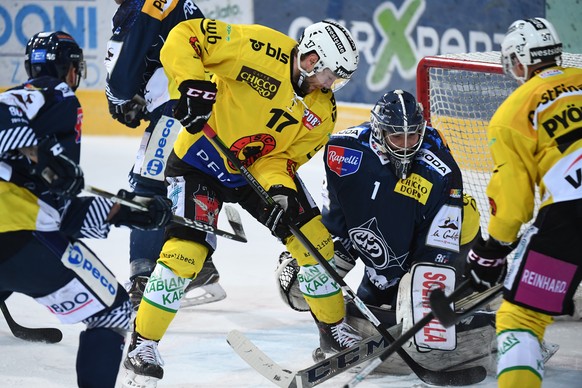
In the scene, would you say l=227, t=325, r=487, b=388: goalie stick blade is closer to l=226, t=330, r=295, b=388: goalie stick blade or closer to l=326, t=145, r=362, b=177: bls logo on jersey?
l=226, t=330, r=295, b=388: goalie stick blade

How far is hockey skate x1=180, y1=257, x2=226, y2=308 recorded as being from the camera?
470cm

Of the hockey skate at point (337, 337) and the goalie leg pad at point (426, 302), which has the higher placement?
the goalie leg pad at point (426, 302)

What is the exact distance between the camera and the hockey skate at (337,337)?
3877mm

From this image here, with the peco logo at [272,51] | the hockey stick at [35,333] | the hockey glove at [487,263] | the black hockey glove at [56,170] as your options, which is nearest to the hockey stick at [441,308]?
the hockey glove at [487,263]

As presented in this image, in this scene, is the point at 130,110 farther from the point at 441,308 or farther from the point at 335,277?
the point at 441,308

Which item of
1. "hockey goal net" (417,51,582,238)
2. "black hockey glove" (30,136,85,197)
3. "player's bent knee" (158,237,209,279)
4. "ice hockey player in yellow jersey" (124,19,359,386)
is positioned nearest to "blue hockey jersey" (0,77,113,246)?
"black hockey glove" (30,136,85,197)

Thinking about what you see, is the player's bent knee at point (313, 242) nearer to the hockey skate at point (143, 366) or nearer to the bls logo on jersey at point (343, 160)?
the bls logo on jersey at point (343, 160)

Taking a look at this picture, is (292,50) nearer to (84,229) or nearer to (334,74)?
(334,74)

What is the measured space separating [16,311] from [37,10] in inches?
169

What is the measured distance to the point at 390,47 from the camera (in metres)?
7.52

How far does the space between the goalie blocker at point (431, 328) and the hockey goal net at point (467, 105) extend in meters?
1.24

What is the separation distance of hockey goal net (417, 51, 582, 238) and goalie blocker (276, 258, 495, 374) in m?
1.24

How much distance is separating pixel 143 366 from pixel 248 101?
1.03 m

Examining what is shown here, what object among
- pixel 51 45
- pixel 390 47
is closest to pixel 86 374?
pixel 51 45
